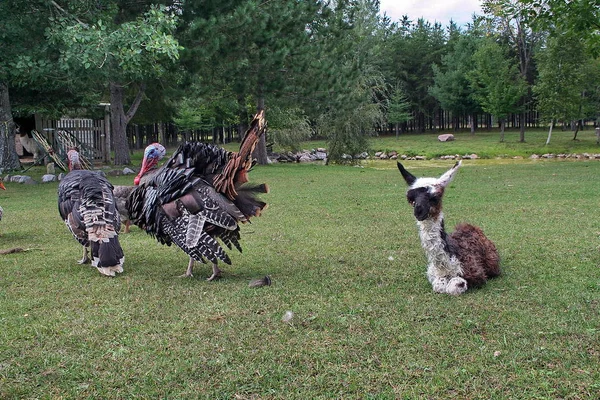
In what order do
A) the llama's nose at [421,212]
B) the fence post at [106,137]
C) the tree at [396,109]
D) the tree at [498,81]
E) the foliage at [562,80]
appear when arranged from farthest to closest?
the tree at [396,109] → the tree at [498,81] → the foliage at [562,80] → the fence post at [106,137] → the llama's nose at [421,212]

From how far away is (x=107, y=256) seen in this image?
5742mm

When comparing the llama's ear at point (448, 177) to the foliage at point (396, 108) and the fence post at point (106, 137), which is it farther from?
the foliage at point (396, 108)

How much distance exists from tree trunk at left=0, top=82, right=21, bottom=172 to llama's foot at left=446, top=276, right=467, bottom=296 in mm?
16984

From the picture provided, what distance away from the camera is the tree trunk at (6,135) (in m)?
18.1

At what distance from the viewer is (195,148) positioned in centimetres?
572

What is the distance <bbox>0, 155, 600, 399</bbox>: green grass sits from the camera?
3.33 metres

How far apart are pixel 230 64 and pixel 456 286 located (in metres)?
14.2

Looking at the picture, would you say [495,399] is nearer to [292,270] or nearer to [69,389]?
[69,389]

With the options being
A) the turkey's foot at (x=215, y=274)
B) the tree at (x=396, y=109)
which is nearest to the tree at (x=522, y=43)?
the tree at (x=396, y=109)

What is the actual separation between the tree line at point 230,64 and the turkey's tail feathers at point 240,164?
6.30 metres

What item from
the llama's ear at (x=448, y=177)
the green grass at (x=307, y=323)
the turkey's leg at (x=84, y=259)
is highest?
the llama's ear at (x=448, y=177)

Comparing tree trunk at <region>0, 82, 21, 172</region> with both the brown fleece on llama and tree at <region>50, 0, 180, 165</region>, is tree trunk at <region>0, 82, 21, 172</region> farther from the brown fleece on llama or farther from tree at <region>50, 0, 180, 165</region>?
the brown fleece on llama

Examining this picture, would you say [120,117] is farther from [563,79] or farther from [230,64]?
[563,79]

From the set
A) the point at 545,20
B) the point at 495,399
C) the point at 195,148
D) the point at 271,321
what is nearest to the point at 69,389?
the point at 271,321
